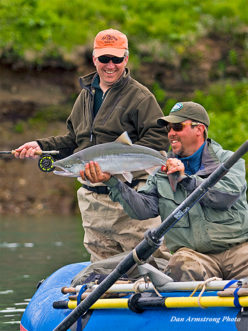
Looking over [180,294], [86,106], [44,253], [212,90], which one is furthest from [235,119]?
[180,294]

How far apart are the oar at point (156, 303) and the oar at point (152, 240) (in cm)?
24

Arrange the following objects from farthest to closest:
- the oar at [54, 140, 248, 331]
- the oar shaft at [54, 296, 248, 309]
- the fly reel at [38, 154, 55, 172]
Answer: the fly reel at [38, 154, 55, 172] < the oar shaft at [54, 296, 248, 309] < the oar at [54, 140, 248, 331]

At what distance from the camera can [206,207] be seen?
183 inches

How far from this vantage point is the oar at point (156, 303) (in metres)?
4.12

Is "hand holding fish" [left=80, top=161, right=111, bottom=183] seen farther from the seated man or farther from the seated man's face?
the seated man's face

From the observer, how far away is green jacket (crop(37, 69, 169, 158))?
215 inches

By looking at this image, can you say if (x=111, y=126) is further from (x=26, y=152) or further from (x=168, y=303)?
(x=168, y=303)

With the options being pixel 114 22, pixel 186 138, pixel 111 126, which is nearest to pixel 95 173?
pixel 186 138

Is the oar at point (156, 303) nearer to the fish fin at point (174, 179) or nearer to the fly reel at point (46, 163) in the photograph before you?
the fish fin at point (174, 179)

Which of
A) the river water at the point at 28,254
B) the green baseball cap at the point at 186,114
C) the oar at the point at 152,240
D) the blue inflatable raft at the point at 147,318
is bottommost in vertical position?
the river water at the point at 28,254

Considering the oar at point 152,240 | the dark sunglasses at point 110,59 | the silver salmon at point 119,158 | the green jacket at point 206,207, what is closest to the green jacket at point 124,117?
the dark sunglasses at point 110,59

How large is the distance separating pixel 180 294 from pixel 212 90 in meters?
17.4

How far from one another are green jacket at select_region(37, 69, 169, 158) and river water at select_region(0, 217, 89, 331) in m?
1.85

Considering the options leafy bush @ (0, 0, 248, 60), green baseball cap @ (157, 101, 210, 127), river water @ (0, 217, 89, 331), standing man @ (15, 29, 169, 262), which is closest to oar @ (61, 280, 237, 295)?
standing man @ (15, 29, 169, 262)
